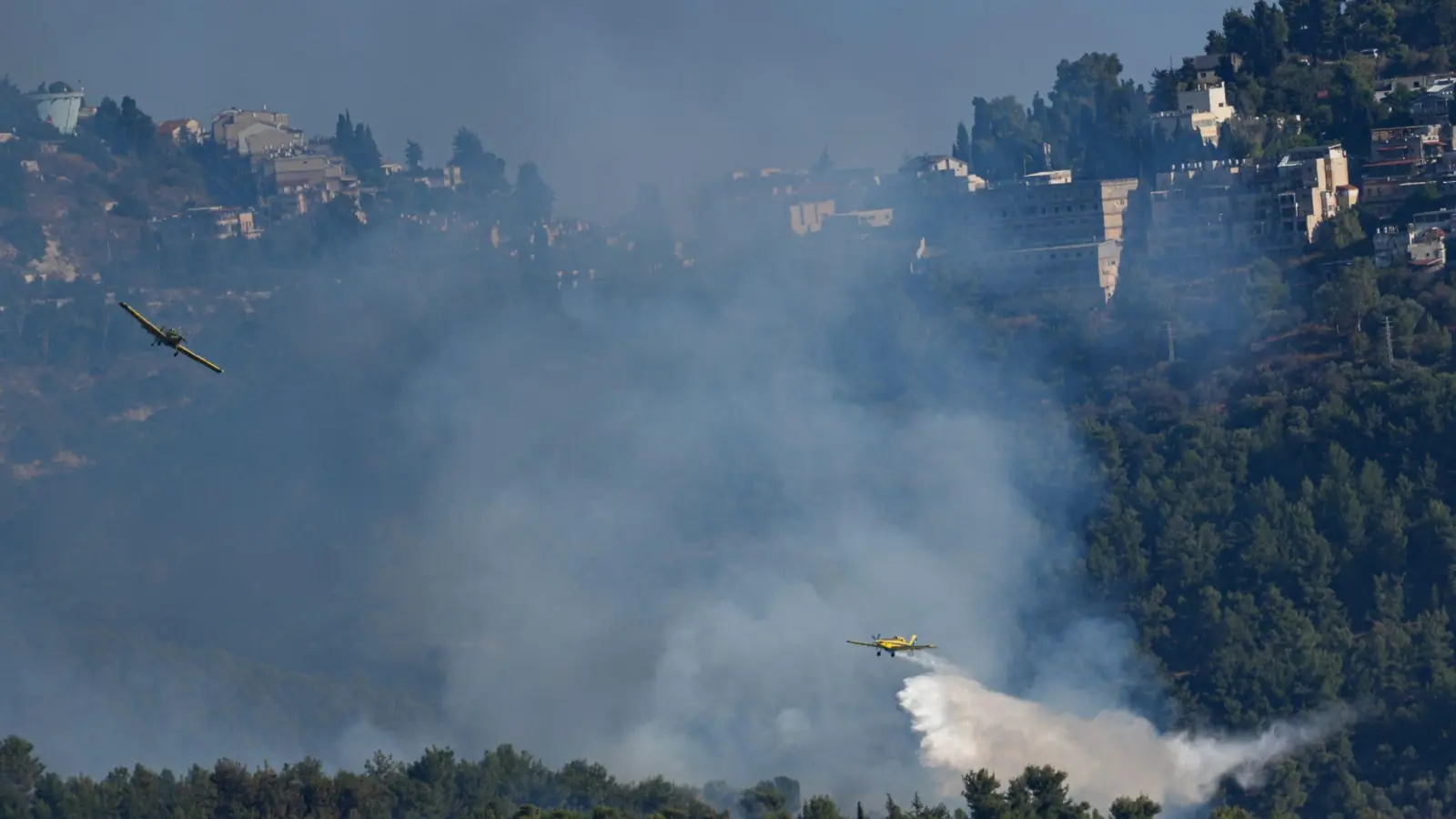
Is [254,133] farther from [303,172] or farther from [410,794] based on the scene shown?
[410,794]

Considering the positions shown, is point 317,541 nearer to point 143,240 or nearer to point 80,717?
point 80,717

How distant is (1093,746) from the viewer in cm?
5738

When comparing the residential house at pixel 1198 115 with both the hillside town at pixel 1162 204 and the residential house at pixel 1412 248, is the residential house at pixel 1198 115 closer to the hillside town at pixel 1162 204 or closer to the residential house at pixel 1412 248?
the hillside town at pixel 1162 204

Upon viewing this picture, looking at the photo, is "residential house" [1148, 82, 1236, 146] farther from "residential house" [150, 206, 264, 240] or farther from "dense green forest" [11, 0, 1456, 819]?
"residential house" [150, 206, 264, 240]

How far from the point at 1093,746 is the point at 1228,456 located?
477 inches

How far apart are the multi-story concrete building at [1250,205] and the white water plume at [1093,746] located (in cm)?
1978

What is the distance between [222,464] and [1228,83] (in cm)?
3749

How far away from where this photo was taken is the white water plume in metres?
56.4

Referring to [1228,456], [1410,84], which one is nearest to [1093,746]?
[1228,456]

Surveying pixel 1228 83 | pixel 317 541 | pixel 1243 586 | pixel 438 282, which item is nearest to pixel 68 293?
pixel 438 282

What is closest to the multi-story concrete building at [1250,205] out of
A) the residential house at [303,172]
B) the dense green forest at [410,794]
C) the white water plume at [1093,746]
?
the white water plume at [1093,746]

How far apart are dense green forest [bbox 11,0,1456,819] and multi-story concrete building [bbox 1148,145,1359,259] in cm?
116

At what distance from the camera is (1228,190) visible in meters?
75.6

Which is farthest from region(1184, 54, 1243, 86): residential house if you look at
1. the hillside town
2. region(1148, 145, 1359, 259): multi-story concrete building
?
region(1148, 145, 1359, 259): multi-story concrete building
